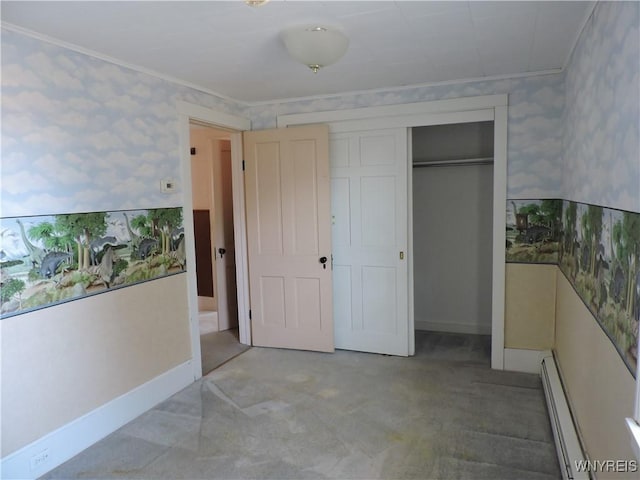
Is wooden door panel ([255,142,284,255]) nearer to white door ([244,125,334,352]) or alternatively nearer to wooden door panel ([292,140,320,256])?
white door ([244,125,334,352])

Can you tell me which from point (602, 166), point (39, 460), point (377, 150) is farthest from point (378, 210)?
point (39, 460)

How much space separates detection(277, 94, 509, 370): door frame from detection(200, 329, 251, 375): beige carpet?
64.8 inches

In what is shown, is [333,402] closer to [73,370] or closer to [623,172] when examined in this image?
[73,370]

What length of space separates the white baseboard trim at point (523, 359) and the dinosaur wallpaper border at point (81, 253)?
262 centimetres

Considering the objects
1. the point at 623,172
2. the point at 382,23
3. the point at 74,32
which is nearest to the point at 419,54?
the point at 382,23

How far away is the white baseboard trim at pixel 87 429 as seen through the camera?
2.27 m

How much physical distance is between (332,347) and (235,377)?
2.98 feet

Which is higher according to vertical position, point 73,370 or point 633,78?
point 633,78

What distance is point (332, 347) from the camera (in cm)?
398

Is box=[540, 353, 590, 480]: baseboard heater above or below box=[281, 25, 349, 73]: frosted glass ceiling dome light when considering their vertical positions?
below

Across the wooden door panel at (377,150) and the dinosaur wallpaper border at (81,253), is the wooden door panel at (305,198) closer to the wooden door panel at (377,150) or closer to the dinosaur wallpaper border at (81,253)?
the wooden door panel at (377,150)

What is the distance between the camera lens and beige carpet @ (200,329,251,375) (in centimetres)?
388

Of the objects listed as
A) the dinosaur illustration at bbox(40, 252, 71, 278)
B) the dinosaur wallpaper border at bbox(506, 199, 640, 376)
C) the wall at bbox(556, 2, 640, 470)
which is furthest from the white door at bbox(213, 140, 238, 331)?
the wall at bbox(556, 2, 640, 470)

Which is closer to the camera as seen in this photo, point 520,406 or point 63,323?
point 63,323
